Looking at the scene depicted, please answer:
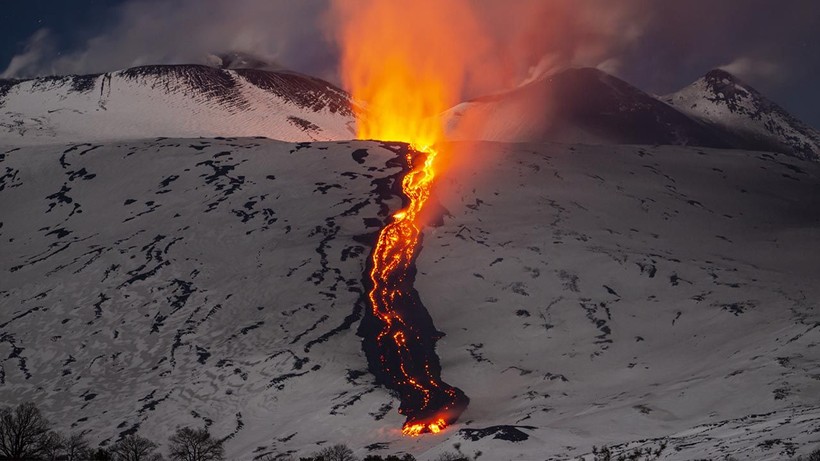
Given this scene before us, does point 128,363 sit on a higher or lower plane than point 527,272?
lower

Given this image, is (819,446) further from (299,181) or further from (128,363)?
(299,181)

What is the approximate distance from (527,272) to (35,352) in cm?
5421

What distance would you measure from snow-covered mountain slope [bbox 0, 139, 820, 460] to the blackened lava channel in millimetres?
1466

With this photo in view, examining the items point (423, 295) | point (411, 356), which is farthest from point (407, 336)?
point (423, 295)

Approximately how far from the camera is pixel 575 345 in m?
92.9

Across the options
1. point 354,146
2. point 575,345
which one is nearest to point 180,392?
point 575,345

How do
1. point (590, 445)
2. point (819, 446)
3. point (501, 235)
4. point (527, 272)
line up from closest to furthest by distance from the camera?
point (819, 446)
point (590, 445)
point (527, 272)
point (501, 235)

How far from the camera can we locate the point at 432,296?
106 meters

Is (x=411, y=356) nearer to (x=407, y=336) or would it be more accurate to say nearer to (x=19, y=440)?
(x=407, y=336)

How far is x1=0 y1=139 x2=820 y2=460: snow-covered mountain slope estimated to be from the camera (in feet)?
246

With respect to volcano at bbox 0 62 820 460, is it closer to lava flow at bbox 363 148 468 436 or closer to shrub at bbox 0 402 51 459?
lava flow at bbox 363 148 468 436

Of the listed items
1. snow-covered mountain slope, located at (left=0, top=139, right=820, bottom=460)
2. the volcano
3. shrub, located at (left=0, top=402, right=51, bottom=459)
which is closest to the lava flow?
the volcano

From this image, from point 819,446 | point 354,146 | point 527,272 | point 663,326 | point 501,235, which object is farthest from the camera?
point 354,146

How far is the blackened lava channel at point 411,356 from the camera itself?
8206 centimetres
